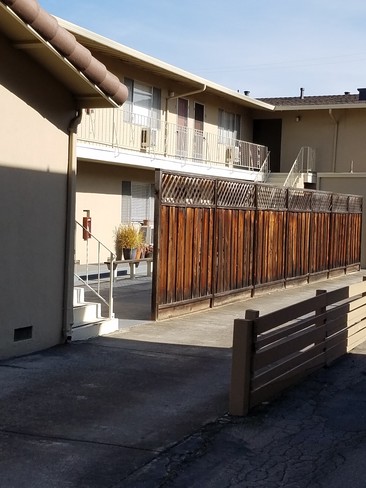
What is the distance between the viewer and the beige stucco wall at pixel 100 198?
20953mm

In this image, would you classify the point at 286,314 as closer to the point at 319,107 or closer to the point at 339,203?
the point at 339,203

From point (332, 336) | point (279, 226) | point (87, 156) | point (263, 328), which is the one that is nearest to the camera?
point (263, 328)

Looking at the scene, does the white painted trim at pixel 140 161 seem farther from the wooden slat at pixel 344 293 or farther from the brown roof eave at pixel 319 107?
the wooden slat at pixel 344 293

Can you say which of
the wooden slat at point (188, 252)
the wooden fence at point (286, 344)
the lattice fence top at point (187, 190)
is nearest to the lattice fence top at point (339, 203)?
the lattice fence top at point (187, 190)

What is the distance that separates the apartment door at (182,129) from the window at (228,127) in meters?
2.01

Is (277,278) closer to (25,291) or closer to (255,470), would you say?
(25,291)

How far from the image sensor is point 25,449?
5.93 metres

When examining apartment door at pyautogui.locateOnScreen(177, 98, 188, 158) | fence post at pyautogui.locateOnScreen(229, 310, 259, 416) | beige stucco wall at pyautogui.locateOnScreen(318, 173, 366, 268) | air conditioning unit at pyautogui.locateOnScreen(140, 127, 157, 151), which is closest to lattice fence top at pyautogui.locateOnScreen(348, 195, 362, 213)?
beige stucco wall at pyautogui.locateOnScreen(318, 173, 366, 268)

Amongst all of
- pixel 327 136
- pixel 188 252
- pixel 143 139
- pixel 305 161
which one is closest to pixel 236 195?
pixel 188 252

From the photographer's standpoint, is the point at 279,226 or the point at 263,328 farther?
the point at 279,226

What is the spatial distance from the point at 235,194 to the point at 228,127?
1439 cm

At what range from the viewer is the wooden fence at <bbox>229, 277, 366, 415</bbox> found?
283 inches

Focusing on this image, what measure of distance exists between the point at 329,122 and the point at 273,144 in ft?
8.51

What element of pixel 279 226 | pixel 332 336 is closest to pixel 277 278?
pixel 279 226
